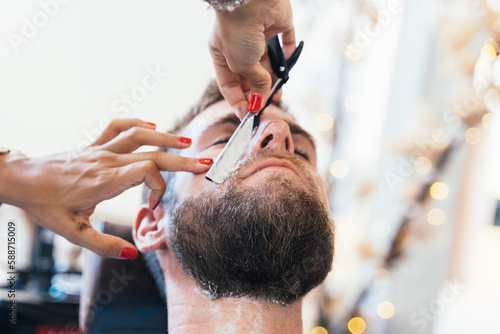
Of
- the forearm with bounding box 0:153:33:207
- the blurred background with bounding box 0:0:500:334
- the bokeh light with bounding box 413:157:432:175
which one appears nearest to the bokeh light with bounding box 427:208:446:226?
the blurred background with bounding box 0:0:500:334

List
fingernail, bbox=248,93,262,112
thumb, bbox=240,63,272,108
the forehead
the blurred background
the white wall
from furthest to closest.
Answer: the blurred background, the white wall, the forehead, fingernail, bbox=248,93,262,112, thumb, bbox=240,63,272,108

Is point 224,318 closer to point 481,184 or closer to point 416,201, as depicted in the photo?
point 416,201

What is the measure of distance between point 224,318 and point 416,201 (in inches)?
59.3

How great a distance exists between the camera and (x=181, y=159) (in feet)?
3.76

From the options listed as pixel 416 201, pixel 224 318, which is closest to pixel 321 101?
pixel 416 201

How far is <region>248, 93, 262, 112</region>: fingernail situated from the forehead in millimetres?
133

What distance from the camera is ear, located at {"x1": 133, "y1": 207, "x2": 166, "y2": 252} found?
1.32 metres

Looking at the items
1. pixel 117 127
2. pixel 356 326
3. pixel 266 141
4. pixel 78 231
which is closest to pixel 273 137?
pixel 266 141

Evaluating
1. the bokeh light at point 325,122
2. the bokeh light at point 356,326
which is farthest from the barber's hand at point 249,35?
the bokeh light at point 356,326

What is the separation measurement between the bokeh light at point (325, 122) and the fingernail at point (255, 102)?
1068 mm

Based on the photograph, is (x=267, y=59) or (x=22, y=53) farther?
(x=22, y=53)

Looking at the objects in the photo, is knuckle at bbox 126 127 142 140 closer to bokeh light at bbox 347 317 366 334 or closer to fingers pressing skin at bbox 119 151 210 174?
fingers pressing skin at bbox 119 151 210 174

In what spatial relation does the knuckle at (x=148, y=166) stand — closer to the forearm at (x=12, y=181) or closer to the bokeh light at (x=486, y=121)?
the forearm at (x=12, y=181)

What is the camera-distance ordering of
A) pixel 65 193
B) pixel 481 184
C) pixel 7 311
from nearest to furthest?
1. pixel 65 193
2. pixel 7 311
3. pixel 481 184
